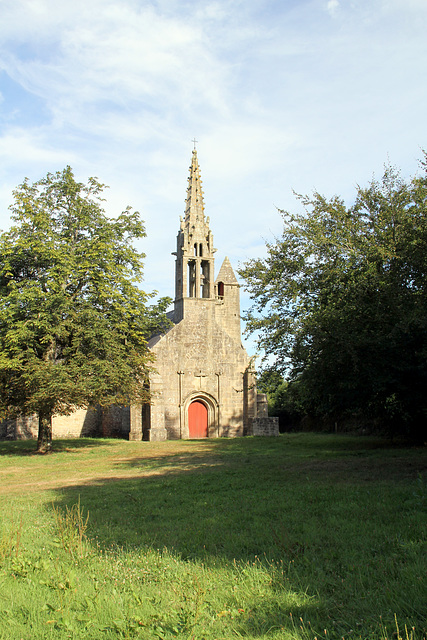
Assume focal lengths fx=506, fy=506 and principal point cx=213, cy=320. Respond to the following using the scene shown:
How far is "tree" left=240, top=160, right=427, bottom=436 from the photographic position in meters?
13.0

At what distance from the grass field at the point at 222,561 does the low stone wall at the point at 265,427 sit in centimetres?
1888

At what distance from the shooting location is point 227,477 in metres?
11.8

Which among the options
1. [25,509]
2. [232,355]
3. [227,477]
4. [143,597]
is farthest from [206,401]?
[143,597]

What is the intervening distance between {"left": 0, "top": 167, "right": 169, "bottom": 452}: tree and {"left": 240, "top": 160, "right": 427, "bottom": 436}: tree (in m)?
5.68

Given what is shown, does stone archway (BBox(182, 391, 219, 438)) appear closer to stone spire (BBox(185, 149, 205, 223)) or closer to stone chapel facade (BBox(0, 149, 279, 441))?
stone chapel facade (BBox(0, 149, 279, 441))

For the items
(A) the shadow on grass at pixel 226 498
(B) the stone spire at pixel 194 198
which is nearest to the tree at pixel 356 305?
(A) the shadow on grass at pixel 226 498

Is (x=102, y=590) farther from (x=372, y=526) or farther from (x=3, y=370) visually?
(x=3, y=370)

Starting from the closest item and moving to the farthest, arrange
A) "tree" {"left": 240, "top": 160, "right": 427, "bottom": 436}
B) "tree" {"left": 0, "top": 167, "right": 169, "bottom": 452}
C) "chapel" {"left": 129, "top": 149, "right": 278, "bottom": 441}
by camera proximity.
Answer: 1. "tree" {"left": 240, "top": 160, "right": 427, "bottom": 436}
2. "tree" {"left": 0, "top": 167, "right": 169, "bottom": 452}
3. "chapel" {"left": 129, "top": 149, "right": 278, "bottom": 441}

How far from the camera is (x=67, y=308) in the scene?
64.1 ft

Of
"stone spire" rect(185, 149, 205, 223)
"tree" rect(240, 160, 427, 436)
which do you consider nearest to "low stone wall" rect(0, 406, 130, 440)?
"stone spire" rect(185, 149, 205, 223)

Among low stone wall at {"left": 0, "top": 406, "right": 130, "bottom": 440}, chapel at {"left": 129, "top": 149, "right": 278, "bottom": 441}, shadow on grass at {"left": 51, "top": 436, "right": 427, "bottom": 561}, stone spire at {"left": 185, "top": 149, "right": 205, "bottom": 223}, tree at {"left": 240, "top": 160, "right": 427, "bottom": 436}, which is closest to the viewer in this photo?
shadow on grass at {"left": 51, "top": 436, "right": 427, "bottom": 561}

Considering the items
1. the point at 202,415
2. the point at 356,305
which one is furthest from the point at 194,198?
the point at 356,305

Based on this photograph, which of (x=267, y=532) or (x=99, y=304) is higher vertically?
(x=99, y=304)

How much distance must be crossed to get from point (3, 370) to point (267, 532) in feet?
48.1
